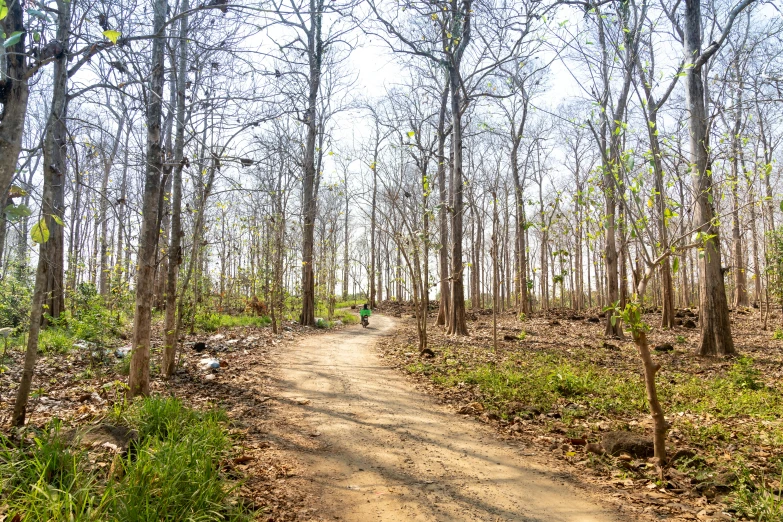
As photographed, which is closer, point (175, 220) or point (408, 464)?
point (408, 464)

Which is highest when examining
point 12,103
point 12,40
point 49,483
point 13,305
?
point 12,103

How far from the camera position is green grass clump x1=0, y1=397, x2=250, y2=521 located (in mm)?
2705

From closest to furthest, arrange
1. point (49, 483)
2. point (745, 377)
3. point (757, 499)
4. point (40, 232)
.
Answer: point (40, 232) < point (49, 483) < point (757, 499) < point (745, 377)

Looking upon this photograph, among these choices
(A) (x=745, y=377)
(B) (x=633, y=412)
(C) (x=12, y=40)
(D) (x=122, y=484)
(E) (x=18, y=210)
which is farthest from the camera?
(A) (x=745, y=377)

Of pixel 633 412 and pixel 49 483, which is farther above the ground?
pixel 49 483

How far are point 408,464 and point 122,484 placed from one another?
2.30 m

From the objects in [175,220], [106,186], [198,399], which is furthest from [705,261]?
[106,186]

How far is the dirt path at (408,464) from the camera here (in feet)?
11.0

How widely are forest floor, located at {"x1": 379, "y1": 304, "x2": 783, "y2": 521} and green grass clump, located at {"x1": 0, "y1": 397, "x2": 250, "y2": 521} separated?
3.01m

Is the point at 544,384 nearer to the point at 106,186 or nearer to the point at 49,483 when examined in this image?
the point at 49,483

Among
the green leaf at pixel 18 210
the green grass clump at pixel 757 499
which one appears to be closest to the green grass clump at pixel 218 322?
the green leaf at pixel 18 210

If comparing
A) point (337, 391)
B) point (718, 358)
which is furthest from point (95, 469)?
point (718, 358)

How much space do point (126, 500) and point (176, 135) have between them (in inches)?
217

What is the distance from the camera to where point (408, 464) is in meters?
4.15
